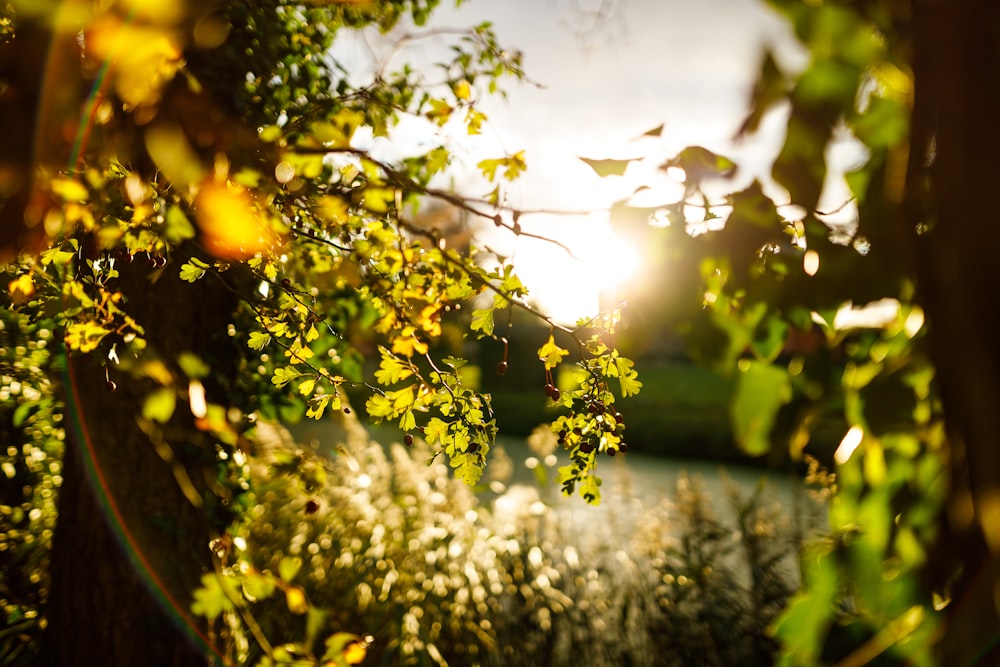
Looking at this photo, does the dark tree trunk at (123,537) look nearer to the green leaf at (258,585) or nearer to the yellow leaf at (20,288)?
the yellow leaf at (20,288)

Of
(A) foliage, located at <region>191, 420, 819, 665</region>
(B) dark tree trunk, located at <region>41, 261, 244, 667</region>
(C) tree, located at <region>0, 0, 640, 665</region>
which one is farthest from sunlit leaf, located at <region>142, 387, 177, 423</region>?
(A) foliage, located at <region>191, 420, 819, 665</region>

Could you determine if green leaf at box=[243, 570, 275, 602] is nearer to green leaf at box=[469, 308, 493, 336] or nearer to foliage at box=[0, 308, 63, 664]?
green leaf at box=[469, 308, 493, 336]

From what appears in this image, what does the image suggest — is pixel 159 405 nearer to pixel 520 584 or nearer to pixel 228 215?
pixel 228 215

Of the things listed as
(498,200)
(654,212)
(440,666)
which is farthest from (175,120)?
(440,666)

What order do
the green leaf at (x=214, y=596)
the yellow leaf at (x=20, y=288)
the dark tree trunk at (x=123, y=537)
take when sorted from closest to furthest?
1. the green leaf at (x=214, y=596)
2. the yellow leaf at (x=20, y=288)
3. the dark tree trunk at (x=123, y=537)

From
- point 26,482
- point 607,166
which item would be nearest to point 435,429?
point 607,166

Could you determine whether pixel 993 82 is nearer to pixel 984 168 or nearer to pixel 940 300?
pixel 984 168

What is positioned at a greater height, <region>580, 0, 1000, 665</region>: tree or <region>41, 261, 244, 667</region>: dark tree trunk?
<region>580, 0, 1000, 665</region>: tree

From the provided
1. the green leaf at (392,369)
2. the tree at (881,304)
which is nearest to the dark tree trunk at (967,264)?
the tree at (881,304)

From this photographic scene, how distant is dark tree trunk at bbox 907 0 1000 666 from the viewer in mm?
441

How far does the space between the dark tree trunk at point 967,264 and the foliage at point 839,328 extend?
46 millimetres

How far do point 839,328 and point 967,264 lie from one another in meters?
0.22

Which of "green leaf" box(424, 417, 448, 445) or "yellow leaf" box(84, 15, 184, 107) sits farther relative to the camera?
"green leaf" box(424, 417, 448, 445)

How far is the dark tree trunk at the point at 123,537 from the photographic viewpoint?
228 centimetres
